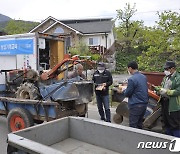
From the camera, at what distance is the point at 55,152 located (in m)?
2.43

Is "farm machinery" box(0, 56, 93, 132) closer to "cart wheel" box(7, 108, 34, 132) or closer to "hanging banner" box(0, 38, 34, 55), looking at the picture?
"cart wheel" box(7, 108, 34, 132)

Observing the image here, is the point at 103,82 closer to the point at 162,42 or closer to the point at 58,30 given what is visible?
the point at 162,42

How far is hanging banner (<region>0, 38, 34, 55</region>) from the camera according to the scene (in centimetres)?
1034

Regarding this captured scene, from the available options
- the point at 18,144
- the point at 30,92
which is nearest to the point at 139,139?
the point at 18,144

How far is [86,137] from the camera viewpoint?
379 centimetres

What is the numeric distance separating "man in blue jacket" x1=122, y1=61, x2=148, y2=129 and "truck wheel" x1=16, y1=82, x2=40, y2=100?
221 centimetres

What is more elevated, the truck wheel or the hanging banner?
the hanging banner

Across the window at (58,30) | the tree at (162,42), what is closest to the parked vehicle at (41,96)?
the tree at (162,42)

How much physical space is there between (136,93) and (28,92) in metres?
2.58

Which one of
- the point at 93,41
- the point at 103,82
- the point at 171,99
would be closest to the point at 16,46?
the point at 103,82

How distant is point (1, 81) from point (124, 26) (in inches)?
1164

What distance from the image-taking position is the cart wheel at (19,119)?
5781 millimetres

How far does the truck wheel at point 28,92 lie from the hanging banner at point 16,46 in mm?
4138

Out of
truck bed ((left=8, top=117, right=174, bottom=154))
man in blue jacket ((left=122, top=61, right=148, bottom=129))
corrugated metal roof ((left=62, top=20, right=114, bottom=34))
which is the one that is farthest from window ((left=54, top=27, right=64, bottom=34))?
truck bed ((left=8, top=117, right=174, bottom=154))
